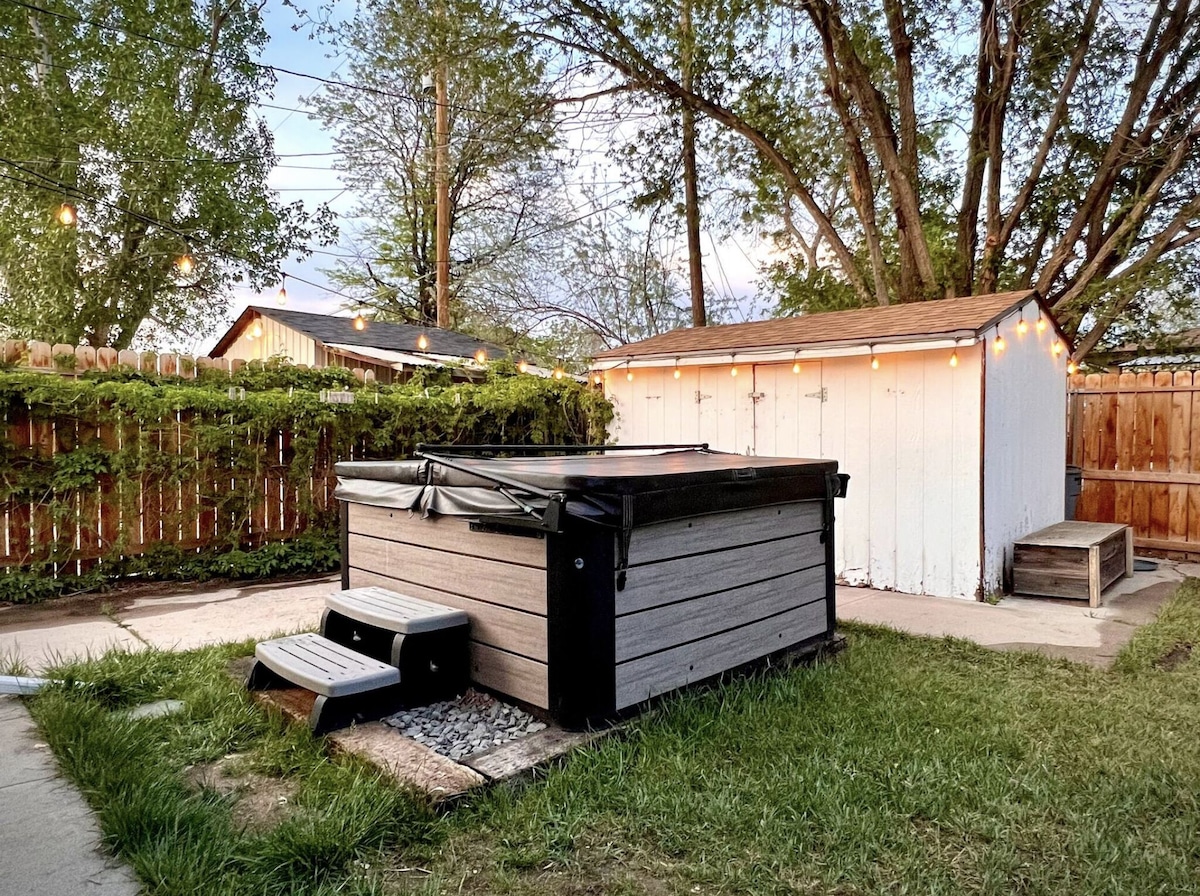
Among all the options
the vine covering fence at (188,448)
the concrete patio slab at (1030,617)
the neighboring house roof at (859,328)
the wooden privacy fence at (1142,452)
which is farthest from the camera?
the wooden privacy fence at (1142,452)

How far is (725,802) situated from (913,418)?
3.74 m

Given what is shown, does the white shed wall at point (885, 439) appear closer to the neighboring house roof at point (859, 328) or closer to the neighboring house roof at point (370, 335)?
the neighboring house roof at point (859, 328)

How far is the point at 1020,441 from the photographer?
207 inches

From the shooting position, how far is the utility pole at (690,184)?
8.57m

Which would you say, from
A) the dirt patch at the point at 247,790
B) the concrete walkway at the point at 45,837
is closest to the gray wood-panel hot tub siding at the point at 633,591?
the dirt patch at the point at 247,790

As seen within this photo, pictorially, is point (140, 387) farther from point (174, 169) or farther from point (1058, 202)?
point (1058, 202)

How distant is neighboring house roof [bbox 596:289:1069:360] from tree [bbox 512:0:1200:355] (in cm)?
258

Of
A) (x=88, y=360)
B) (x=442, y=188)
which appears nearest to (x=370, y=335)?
(x=442, y=188)

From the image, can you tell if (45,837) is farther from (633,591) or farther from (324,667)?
(633,591)

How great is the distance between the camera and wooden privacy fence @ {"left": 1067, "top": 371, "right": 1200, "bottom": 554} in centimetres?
630

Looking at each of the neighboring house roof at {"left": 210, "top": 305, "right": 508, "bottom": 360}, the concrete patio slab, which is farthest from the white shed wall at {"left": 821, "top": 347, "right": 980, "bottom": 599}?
the neighboring house roof at {"left": 210, "top": 305, "right": 508, "bottom": 360}

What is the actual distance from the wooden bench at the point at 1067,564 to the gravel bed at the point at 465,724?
3966mm

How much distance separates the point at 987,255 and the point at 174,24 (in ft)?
40.2

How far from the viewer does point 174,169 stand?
10.8 metres
